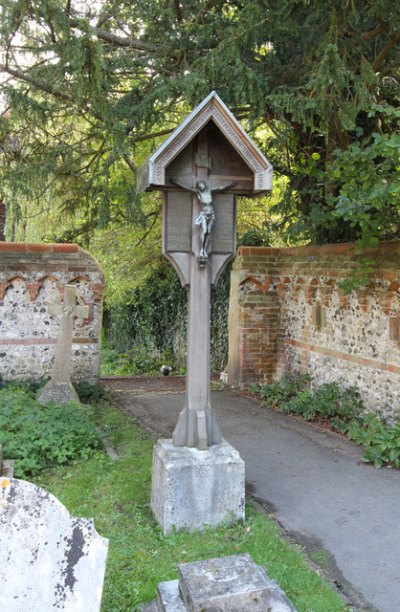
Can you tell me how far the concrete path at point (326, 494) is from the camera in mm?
3996

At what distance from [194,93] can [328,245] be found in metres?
3.38

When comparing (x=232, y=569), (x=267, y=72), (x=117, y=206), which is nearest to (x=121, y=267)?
(x=117, y=206)

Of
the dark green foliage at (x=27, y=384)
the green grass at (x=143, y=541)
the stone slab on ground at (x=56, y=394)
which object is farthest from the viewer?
the dark green foliage at (x=27, y=384)

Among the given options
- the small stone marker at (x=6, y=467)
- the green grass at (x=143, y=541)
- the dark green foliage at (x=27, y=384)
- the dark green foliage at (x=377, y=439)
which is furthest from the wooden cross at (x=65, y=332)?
the dark green foliage at (x=377, y=439)

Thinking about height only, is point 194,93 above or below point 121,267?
above

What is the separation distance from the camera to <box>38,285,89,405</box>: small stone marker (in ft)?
26.8

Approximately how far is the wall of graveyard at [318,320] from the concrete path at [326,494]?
1042mm

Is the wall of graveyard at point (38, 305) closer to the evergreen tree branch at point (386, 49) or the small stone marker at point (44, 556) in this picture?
the evergreen tree branch at point (386, 49)

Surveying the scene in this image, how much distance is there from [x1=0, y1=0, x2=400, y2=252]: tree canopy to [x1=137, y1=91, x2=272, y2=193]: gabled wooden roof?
185 centimetres

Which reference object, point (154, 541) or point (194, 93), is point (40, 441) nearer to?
point (154, 541)

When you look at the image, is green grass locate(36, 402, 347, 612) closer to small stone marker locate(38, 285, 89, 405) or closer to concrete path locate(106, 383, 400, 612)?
concrete path locate(106, 383, 400, 612)

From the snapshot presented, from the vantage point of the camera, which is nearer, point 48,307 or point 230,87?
point 230,87

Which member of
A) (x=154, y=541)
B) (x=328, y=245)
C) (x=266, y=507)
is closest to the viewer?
(x=154, y=541)

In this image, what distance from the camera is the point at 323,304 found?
8945 millimetres
